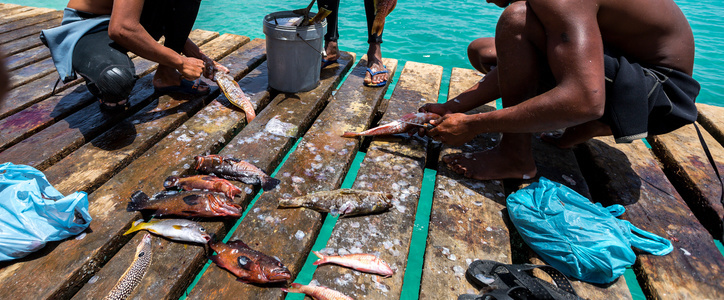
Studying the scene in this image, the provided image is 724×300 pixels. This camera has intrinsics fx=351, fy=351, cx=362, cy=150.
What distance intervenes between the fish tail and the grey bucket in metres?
1.67

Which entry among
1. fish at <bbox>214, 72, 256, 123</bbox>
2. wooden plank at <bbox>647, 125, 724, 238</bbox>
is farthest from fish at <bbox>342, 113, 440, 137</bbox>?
wooden plank at <bbox>647, 125, 724, 238</bbox>

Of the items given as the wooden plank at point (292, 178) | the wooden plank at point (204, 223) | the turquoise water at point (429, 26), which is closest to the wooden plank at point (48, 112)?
the wooden plank at point (204, 223)

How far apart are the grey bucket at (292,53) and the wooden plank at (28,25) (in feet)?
11.3

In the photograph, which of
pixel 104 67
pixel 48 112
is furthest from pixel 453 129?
pixel 48 112

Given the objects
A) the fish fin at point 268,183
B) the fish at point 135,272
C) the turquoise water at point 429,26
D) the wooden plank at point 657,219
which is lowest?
the turquoise water at point 429,26

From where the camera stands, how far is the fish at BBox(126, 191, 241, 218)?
76.3 inches

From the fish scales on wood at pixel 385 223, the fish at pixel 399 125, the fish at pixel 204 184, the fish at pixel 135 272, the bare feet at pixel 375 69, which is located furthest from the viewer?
the bare feet at pixel 375 69

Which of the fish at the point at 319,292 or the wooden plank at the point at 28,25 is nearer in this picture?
the fish at the point at 319,292

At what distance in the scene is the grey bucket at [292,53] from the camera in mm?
3039

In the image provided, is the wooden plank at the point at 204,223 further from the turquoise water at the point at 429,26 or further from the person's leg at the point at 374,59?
the turquoise water at the point at 429,26

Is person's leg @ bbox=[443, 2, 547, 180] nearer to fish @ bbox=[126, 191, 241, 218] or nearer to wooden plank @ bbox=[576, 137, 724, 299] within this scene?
wooden plank @ bbox=[576, 137, 724, 299]

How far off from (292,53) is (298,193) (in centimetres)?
151

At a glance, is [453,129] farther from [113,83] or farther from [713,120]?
[713,120]

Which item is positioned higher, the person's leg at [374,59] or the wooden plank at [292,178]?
the person's leg at [374,59]
